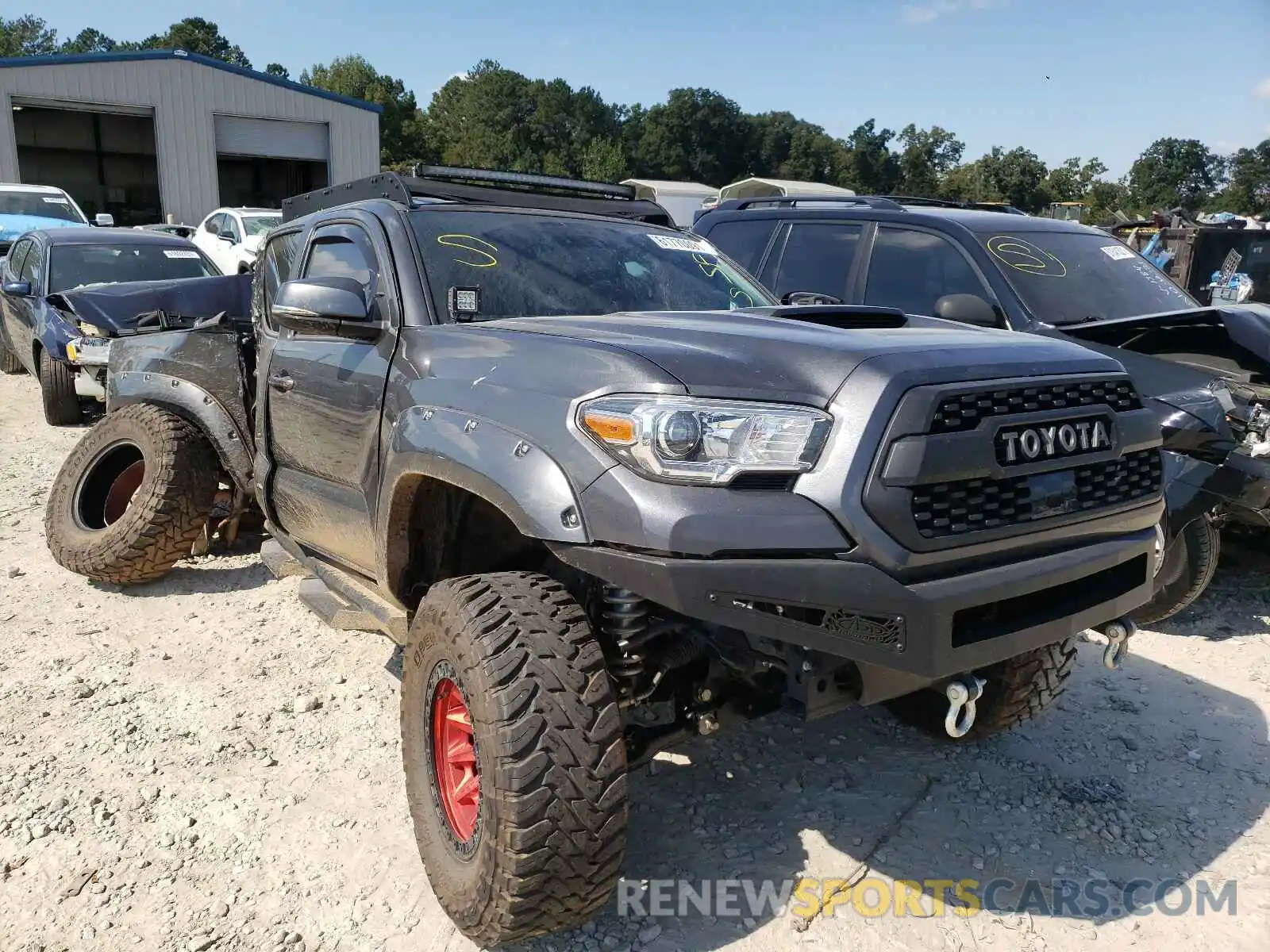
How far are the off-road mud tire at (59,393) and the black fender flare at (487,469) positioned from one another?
23.2 ft

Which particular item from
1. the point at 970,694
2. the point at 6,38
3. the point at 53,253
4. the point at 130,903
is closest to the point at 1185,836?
the point at 970,694

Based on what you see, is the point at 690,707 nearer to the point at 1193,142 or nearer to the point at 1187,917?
the point at 1187,917

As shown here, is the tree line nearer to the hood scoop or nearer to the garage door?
the garage door

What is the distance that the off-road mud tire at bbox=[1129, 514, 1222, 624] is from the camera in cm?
459

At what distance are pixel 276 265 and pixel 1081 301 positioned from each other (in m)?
4.28

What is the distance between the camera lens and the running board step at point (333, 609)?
132 inches

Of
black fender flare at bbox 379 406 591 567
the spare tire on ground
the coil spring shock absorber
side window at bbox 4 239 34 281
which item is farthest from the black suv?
side window at bbox 4 239 34 281

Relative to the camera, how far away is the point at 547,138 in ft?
252

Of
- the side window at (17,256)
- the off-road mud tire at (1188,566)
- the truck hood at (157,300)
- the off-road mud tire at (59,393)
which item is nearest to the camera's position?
the off-road mud tire at (1188,566)

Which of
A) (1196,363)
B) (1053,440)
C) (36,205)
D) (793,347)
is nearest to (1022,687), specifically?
(1053,440)

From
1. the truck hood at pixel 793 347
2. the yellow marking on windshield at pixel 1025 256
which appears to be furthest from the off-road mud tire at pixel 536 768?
the yellow marking on windshield at pixel 1025 256

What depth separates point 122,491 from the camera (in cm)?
539

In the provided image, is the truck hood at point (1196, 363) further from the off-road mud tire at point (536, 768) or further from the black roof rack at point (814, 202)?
the off-road mud tire at point (536, 768)

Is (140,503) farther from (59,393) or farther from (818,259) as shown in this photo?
(59,393)
